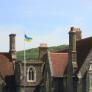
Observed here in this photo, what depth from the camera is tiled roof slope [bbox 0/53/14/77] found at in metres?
84.5

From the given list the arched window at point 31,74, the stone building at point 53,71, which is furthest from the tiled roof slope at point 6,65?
the arched window at point 31,74

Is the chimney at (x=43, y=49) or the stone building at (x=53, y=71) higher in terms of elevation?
the chimney at (x=43, y=49)

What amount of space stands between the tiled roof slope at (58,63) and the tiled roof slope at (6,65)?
6845 mm

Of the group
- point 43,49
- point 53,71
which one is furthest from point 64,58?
point 43,49

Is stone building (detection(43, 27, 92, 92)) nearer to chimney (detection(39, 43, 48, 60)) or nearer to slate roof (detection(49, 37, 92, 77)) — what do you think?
slate roof (detection(49, 37, 92, 77))

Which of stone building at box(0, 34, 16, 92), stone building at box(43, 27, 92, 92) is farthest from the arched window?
stone building at box(0, 34, 16, 92)

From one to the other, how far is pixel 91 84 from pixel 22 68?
11.0 meters

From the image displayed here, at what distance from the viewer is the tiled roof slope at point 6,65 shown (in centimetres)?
8450

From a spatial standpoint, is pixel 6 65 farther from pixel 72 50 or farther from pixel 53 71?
pixel 72 50

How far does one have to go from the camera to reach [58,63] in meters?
81.6

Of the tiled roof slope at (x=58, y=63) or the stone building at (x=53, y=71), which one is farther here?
the tiled roof slope at (x=58, y=63)

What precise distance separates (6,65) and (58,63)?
8359 mm

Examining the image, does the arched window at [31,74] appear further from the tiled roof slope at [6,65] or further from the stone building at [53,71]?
the tiled roof slope at [6,65]

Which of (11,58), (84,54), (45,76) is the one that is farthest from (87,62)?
(11,58)
